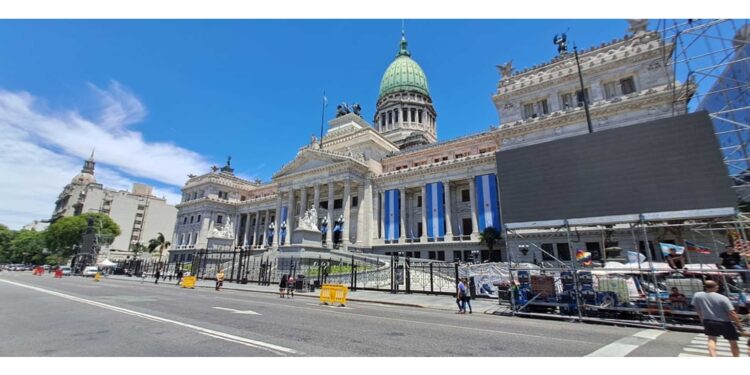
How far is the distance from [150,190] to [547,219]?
4724 inches

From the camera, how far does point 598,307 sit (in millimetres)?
11891

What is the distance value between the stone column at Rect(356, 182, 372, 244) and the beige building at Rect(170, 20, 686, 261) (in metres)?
0.16

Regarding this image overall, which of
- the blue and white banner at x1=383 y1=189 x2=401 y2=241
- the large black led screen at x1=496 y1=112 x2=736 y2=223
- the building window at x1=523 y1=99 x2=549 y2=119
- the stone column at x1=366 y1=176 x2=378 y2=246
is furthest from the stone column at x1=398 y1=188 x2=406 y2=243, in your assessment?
the large black led screen at x1=496 y1=112 x2=736 y2=223

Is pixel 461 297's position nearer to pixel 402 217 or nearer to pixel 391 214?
pixel 402 217

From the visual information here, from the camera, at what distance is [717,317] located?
637 cm

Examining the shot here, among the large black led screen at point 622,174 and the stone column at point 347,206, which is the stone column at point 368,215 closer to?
the stone column at point 347,206

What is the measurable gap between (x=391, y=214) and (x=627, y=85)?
30.3 metres

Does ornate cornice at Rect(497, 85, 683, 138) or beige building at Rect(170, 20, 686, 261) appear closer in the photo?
ornate cornice at Rect(497, 85, 683, 138)

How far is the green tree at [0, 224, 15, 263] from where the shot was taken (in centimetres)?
8949

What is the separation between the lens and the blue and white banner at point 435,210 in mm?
41125

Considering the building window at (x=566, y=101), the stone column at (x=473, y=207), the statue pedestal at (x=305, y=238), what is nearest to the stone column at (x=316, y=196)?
the statue pedestal at (x=305, y=238)

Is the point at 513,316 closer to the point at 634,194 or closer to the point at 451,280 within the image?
the point at 634,194

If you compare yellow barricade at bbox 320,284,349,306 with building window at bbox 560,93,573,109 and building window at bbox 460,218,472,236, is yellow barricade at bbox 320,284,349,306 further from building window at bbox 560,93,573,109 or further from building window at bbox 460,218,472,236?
building window at bbox 560,93,573,109

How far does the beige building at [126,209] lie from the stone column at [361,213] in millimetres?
68967
